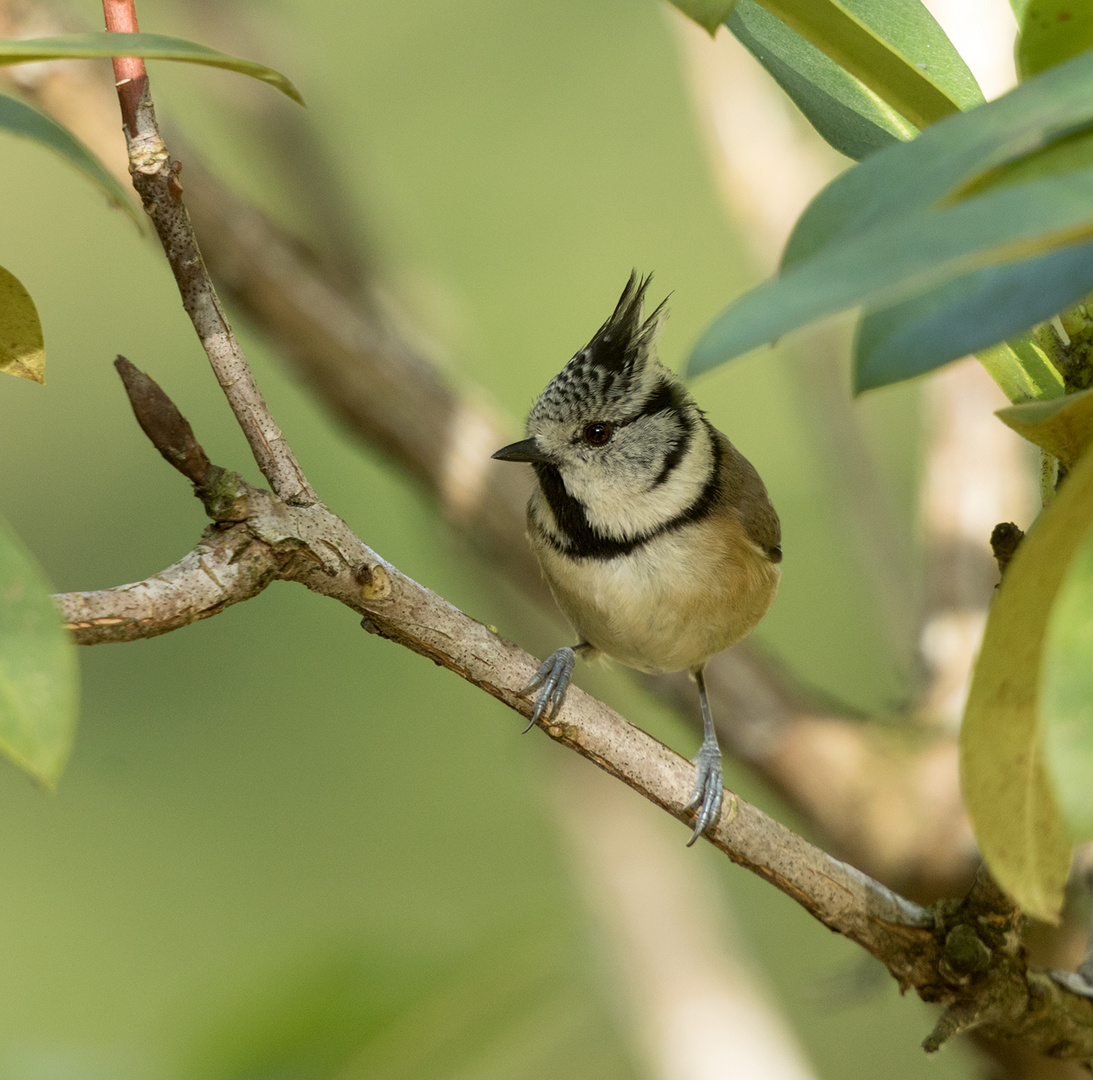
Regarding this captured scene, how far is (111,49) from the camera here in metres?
0.63

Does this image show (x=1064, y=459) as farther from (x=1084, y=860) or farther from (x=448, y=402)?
(x=448, y=402)

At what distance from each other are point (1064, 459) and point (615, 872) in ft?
5.10

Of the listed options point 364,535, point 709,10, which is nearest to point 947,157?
point 709,10

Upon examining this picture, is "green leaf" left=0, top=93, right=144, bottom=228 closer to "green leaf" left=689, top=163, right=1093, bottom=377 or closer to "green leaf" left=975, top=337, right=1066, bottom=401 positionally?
"green leaf" left=689, top=163, right=1093, bottom=377

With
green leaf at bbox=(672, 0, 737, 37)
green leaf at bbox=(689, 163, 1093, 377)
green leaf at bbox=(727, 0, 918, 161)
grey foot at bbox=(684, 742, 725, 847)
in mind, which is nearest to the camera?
green leaf at bbox=(689, 163, 1093, 377)

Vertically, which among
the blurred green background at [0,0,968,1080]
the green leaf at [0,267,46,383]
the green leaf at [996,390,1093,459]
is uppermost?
the blurred green background at [0,0,968,1080]

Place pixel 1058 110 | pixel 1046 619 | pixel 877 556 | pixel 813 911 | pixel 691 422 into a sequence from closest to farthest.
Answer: pixel 1058 110
pixel 1046 619
pixel 813 911
pixel 691 422
pixel 877 556

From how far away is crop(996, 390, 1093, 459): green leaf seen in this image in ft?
2.33

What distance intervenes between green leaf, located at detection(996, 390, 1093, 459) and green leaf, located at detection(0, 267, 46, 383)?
649 mm

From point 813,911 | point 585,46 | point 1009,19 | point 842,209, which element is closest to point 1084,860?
point 813,911

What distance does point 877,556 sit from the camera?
2.31 m

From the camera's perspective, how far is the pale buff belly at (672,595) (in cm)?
169

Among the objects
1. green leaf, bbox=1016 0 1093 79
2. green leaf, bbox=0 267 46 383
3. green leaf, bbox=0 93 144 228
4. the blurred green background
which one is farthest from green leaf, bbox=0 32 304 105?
the blurred green background

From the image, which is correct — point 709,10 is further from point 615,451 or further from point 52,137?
point 615,451
